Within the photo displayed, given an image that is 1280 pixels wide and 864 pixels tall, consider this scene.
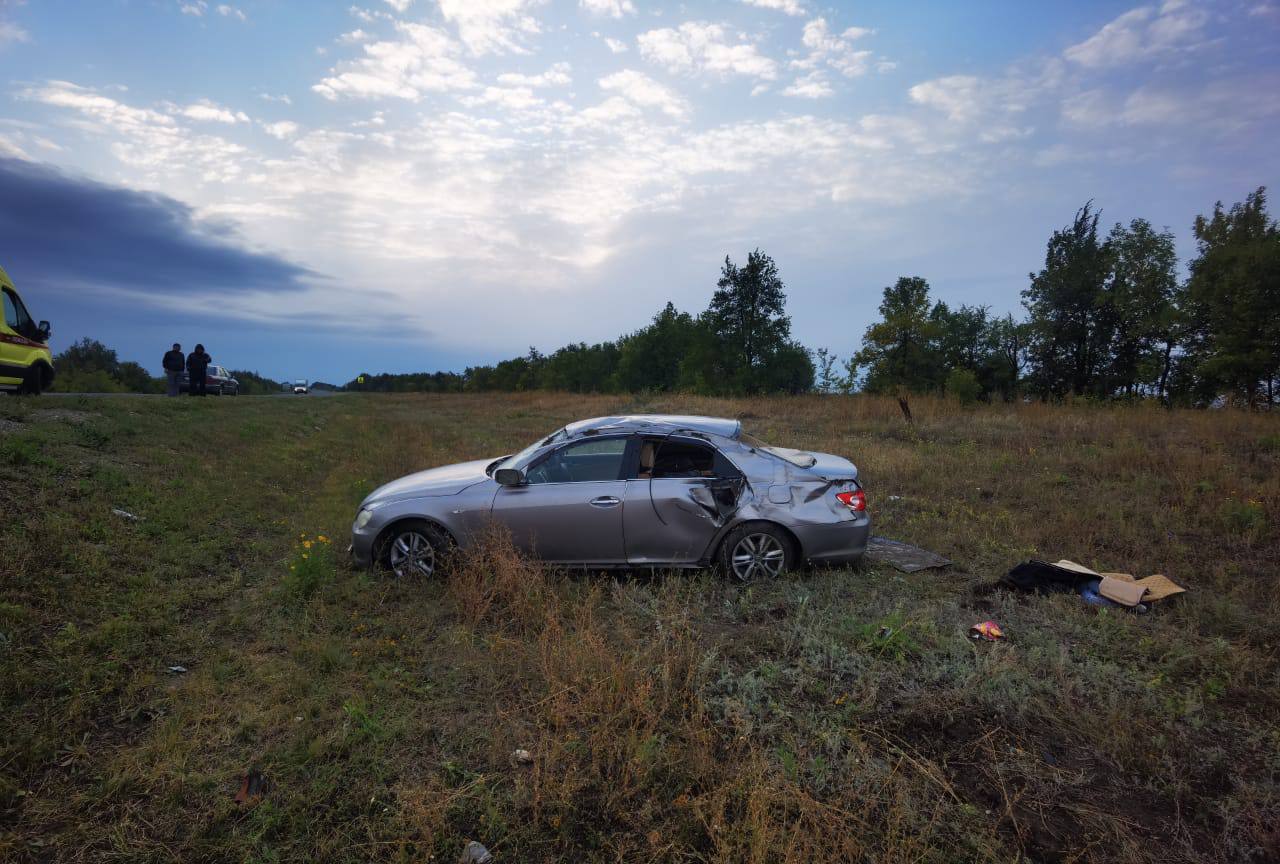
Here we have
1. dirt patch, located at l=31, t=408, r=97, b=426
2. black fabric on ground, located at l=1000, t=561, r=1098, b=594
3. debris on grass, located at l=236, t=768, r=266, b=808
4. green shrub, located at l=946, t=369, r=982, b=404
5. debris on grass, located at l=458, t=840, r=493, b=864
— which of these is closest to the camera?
debris on grass, located at l=458, t=840, r=493, b=864

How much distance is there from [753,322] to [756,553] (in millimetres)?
41075

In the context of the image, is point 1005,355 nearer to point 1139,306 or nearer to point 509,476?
point 1139,306

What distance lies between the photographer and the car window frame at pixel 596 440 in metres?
5.55

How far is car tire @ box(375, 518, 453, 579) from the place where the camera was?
551 cm

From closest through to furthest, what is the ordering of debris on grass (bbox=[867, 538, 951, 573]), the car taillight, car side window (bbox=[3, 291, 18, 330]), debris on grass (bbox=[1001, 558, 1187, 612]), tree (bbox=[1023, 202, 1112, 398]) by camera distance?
debris on grass (bbox=[1001, 558, 1187, 612]), the car taillight, debris on grass (bbox=[867, 538, 951, 573]), car side window (bbox=[3, 291, 18, 330]), tree (bbox=[1023, 202, 1112, 398])

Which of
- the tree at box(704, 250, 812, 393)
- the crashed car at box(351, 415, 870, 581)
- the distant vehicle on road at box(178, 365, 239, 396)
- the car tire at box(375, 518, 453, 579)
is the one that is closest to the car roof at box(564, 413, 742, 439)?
the crashed car at box(351, 415, 870, 581)

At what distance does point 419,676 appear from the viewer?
3955 millimetres

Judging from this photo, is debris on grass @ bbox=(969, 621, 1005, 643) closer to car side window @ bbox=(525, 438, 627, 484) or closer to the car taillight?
the car taillight

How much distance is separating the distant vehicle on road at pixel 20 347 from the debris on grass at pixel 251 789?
12.8 m

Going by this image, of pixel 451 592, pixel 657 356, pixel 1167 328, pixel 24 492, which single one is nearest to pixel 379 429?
pixel 24 492

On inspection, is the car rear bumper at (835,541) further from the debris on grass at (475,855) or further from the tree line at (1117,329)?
the tree line at (1117,329)

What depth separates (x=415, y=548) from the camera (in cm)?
557

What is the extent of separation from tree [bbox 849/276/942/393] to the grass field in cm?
3809

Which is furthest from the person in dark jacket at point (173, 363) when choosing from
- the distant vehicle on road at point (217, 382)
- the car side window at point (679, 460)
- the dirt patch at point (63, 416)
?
the car side window at point (679, 460)
